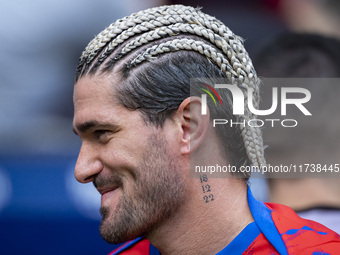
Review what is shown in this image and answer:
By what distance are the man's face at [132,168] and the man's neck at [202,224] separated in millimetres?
34

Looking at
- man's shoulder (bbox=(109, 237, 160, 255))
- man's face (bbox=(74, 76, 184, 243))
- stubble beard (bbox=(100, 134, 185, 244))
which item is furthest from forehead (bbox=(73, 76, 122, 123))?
man's shoulder (bbox=(109, 237, 160, 255))

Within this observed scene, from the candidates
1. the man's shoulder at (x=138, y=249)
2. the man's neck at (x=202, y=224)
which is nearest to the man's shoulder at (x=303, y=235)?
the man's neck at (x=202, y=224)

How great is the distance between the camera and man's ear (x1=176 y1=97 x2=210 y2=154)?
1366 mm

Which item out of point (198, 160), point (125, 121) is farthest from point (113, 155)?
point (198, 160)

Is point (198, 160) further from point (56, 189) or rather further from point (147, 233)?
point (56, 189)

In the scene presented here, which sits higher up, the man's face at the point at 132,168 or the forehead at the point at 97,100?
the forehead at the point at 97,100

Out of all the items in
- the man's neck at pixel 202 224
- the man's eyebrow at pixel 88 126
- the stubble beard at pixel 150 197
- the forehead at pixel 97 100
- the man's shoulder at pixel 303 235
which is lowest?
the man's shoulder at pixel 303 235

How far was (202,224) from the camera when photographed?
1.35m

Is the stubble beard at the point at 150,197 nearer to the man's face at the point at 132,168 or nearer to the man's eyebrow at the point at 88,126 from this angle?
the man's face at the point at 132,168

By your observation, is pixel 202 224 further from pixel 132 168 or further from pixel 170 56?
pixel 170 56

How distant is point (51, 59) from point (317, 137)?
1323 millimetres

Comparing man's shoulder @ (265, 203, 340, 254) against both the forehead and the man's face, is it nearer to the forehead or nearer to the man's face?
the man's face

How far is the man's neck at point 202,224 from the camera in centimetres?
135

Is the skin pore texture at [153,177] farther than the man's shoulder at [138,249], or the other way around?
the man's shoulder at [138,249]
